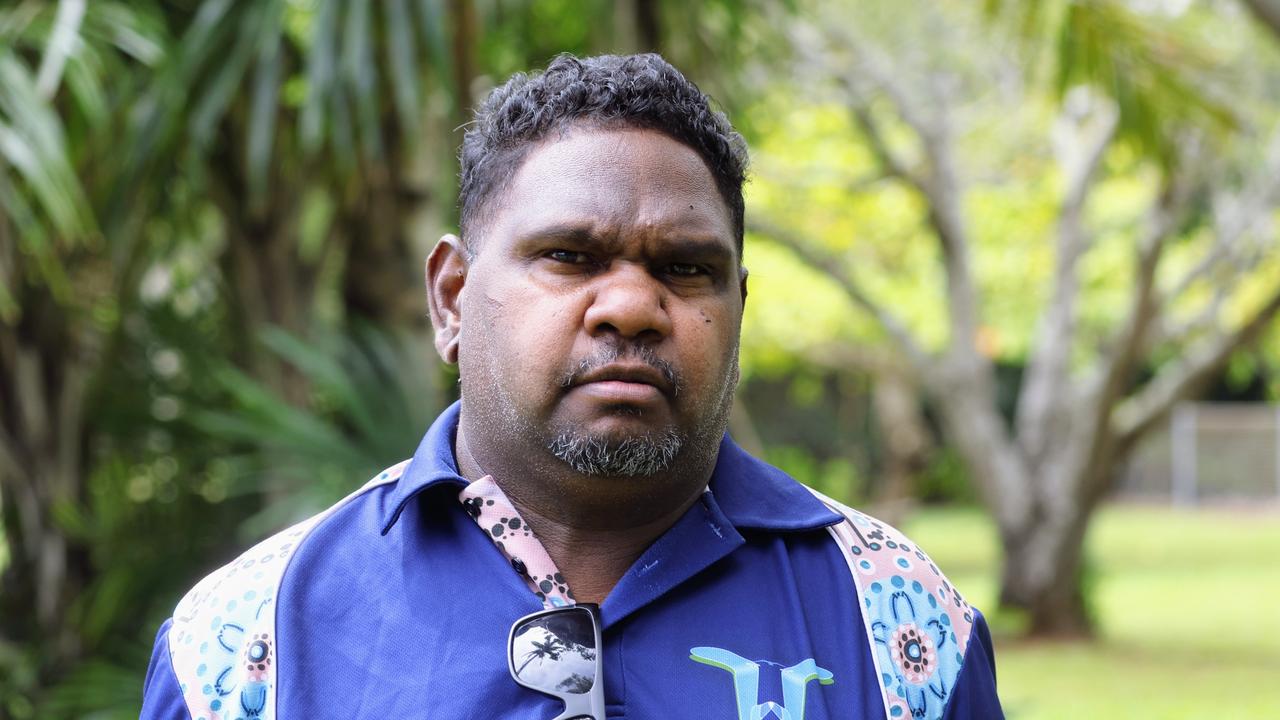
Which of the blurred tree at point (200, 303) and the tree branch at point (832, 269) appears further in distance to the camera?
the tree branch at point (832, 269)

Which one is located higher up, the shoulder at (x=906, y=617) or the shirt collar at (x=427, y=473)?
the shirt collar at (x=427, y=473)

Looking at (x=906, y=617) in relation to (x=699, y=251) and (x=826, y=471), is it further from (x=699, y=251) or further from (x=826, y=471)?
(x=826, y=471)

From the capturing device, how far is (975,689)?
1.65 meters

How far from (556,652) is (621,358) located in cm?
33

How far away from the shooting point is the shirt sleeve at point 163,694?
1562mm

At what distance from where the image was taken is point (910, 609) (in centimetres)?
163

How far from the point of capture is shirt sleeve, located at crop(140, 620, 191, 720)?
1562mm

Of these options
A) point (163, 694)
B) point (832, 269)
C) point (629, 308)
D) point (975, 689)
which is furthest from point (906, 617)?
point (832, 269)

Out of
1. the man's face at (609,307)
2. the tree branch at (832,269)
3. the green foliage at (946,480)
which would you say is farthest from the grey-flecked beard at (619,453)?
the green foliage at (946,480)

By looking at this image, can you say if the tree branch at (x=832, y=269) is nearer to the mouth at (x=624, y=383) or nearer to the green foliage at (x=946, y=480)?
the mouth at (x=624, y=383)

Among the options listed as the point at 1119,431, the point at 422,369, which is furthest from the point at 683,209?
the point at 1119,431

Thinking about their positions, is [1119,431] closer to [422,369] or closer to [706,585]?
[422,369]

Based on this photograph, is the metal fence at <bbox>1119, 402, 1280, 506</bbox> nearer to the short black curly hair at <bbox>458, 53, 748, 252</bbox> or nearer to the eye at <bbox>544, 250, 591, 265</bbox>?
the short black curly hair at <bbox>458, 53, 748, 252</bbox>

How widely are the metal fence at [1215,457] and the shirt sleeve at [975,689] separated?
21987 millimetres
